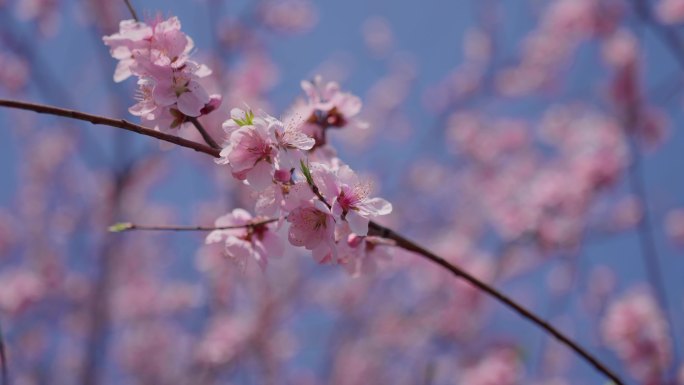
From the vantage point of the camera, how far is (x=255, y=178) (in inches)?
53.8

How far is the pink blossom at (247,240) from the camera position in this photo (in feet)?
5.26

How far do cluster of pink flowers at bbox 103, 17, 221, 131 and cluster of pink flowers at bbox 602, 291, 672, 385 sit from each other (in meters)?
3.45

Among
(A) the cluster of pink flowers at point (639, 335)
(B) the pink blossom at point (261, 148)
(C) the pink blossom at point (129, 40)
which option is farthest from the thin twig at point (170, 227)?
(A) the cluster of pink flowers at point (639, 335)

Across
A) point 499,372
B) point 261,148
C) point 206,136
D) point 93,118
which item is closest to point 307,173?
point 261,148

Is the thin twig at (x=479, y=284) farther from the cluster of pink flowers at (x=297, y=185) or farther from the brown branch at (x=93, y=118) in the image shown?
the brown branch at (x=93, y=118)

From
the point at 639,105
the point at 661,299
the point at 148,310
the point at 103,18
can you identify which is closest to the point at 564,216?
the point at 639,105

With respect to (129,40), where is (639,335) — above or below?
above

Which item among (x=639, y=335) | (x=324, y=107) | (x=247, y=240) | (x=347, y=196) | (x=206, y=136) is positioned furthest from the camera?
(x=639, y=335)

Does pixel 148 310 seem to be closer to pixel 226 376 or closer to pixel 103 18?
pixel 226 376

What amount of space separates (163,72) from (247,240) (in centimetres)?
53

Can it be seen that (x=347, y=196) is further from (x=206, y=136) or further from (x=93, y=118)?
(x=93, y=118)

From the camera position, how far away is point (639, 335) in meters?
4.08

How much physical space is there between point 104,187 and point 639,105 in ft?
20.4

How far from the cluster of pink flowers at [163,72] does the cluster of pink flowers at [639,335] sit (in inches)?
136
